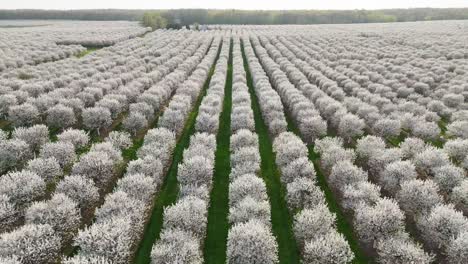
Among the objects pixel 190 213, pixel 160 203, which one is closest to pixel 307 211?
pixel 190 213

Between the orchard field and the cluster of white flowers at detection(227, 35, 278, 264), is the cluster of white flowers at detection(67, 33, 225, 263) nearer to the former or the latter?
the orchard field

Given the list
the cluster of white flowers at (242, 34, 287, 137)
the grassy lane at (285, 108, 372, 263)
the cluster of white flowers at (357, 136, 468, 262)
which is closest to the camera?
the cluster of white flowers at (357, 136, 468, 262)

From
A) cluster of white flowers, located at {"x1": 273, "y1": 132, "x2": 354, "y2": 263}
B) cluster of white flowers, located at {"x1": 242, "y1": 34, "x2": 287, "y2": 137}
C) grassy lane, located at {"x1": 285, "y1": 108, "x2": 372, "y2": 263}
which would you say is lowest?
grassy lane, located at {"x1": 285, "y1": 108, "x2": 372, "y2": 263}

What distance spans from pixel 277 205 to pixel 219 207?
4518mm

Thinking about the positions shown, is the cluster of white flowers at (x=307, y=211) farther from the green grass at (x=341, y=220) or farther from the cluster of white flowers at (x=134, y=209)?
the cluster of white flowers at (x=134, y=209)

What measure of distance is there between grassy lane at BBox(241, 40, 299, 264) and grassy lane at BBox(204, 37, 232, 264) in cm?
348

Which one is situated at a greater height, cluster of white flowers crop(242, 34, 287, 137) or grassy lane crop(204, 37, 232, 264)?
cluster of white flowers crop(242, 34, 287, 137)

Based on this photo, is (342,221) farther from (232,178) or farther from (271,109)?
(271,109)

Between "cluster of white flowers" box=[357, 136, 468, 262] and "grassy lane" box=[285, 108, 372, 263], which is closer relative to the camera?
"cluster of white flowers" box=[357, 136, 468, 262]

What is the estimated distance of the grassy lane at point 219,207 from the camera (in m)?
22.5

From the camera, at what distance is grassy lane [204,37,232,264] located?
22.5 m

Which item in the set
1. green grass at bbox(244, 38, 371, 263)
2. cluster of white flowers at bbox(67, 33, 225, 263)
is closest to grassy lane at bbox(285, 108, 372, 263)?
green grass at bbox(244, 38, 371, 263)

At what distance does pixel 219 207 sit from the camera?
27.0 m

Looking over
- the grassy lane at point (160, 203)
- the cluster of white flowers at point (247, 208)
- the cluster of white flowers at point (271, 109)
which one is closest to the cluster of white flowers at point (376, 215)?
the cluster of white flowers at point (247, 208)
